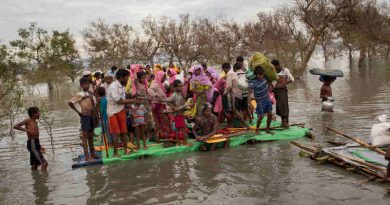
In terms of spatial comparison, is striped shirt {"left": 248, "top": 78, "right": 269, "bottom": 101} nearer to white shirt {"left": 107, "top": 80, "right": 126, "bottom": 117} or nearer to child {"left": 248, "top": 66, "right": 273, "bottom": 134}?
child {"left": 248, "top": 66, "right": 273, "bottom": 134}

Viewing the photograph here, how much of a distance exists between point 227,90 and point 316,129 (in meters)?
2.21

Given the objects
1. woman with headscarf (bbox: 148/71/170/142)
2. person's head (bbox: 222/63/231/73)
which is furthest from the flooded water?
person's head (bbox: 222/63/231/73)

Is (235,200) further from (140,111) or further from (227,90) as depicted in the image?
(227,90)

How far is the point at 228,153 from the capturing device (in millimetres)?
8211

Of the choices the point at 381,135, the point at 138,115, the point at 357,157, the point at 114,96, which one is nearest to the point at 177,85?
the point at 138,115

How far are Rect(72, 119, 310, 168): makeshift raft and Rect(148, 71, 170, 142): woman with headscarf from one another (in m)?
0.37

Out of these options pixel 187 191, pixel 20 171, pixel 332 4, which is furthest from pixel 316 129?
pixel 332 4

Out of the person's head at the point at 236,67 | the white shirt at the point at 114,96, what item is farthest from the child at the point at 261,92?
the white shirt at the point at 114,96

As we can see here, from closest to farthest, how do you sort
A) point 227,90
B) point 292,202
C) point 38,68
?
1. point 292,202
2. point 227,90
3. point 38,68

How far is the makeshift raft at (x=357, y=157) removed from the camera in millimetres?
5889

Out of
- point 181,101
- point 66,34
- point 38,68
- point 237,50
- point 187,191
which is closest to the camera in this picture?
point 187,191

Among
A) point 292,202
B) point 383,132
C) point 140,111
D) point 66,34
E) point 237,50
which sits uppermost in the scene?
point 66,34

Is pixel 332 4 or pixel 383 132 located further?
pixel 332 4

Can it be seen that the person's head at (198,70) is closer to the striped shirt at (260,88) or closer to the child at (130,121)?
the striped shirt at (260,88)
